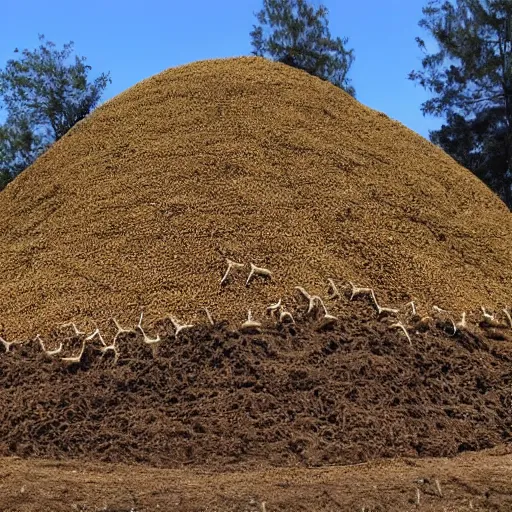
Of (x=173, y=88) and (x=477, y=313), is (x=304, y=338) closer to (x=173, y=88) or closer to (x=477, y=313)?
(x=477, y=313)

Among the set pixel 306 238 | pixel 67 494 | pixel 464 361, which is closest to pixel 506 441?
pixel 464 361

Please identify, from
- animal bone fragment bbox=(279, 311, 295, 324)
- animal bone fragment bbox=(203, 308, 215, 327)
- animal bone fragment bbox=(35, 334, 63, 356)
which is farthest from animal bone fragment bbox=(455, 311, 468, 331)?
animal bone fragment bbox=(35, 334, 63, 356)

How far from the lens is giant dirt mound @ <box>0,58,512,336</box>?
23.1 ft

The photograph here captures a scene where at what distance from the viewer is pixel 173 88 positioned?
9.77 m

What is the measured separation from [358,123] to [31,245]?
3996 mm

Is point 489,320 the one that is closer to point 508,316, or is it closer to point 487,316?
point 487,316

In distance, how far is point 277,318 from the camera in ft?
21.3

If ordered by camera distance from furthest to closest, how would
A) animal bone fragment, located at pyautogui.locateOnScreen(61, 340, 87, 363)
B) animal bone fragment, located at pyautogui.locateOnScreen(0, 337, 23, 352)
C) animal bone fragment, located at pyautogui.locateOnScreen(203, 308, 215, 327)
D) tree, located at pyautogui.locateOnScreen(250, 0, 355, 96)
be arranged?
tree, located at pyautogui.locateOnScreen(250, 0, 355, 96) < animal bone fragment, located at pyautogui.locateOnScreen(0, 337, 23, 352) < animal bone fragment, located at pyautogui.locateOnScreen(203, 308, 215, 327) < animal bone fragment, located at pyautogui.locateOnScreen(61, 340, 87, 363)

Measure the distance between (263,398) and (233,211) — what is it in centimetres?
240

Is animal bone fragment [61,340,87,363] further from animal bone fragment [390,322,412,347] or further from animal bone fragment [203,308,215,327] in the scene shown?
animal bone fragment [390,322,412,347]

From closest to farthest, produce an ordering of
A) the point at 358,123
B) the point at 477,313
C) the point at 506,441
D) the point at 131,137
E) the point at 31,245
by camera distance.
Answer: the point at 506,441 → the point at 477,313 → the point at 31,245 → the point at 131,137 → the point at 358,123

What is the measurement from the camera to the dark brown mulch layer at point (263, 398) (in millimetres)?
5516

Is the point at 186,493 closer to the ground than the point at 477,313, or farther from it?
closer to the ground

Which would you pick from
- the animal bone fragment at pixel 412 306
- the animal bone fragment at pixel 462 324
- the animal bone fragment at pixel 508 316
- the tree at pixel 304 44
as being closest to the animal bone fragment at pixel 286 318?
the animal bone fragment at pixel 412 306
